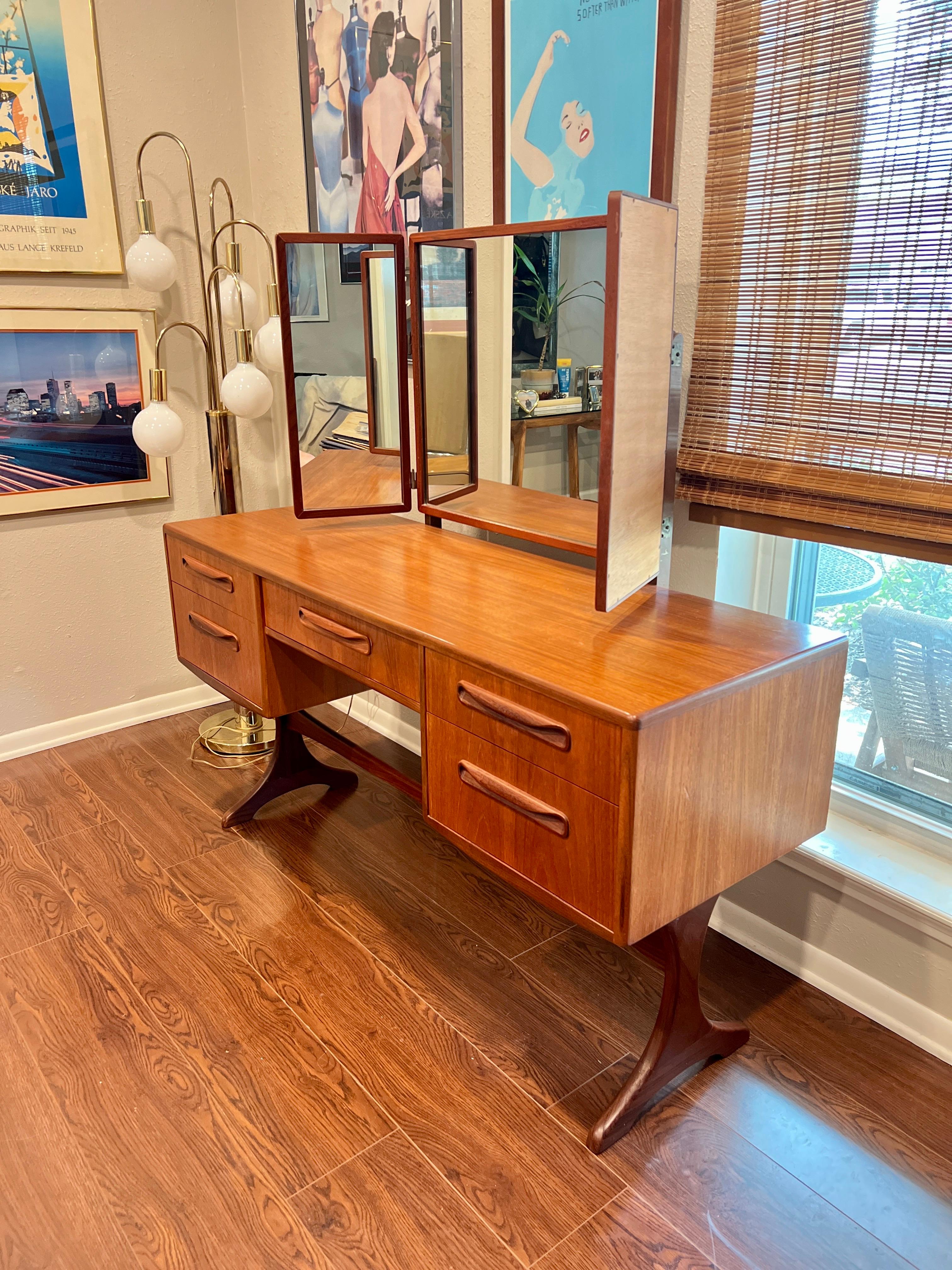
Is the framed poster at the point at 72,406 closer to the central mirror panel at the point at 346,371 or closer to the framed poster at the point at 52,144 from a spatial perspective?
the framed poster at the point at 52,144

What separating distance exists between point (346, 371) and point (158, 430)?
2.07 ft

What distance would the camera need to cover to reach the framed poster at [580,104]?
5.29 ft

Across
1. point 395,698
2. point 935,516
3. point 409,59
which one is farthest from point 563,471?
point 409,59

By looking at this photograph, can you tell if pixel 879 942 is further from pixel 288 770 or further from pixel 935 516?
pixel 288 770

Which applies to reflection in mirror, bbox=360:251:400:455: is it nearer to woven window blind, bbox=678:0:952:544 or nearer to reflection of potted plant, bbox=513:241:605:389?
reflection of potted plant, bbox=513:241:605:389

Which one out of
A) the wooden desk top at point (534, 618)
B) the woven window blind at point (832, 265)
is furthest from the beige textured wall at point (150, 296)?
the woven window blind at point (832, 265)

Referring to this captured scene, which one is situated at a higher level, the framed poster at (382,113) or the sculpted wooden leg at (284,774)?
the framed poster at (382,113)

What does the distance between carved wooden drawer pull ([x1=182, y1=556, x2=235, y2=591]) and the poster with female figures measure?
0.99 metres

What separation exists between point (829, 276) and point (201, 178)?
6.96 feet

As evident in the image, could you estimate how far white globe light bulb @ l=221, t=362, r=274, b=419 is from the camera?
8.11 feet

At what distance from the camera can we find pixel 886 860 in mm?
1689

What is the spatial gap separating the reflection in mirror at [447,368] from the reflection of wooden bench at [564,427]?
130 millimetres

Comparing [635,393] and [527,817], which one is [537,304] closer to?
[635,393]

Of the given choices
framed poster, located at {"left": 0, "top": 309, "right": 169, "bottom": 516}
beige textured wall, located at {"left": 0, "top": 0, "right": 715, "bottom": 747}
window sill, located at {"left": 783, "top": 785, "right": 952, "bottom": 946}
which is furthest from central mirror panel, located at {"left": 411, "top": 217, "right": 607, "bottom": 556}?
framed poster, located at {"left": 0, "top": 309, "right": 169, "bottom": 516}
